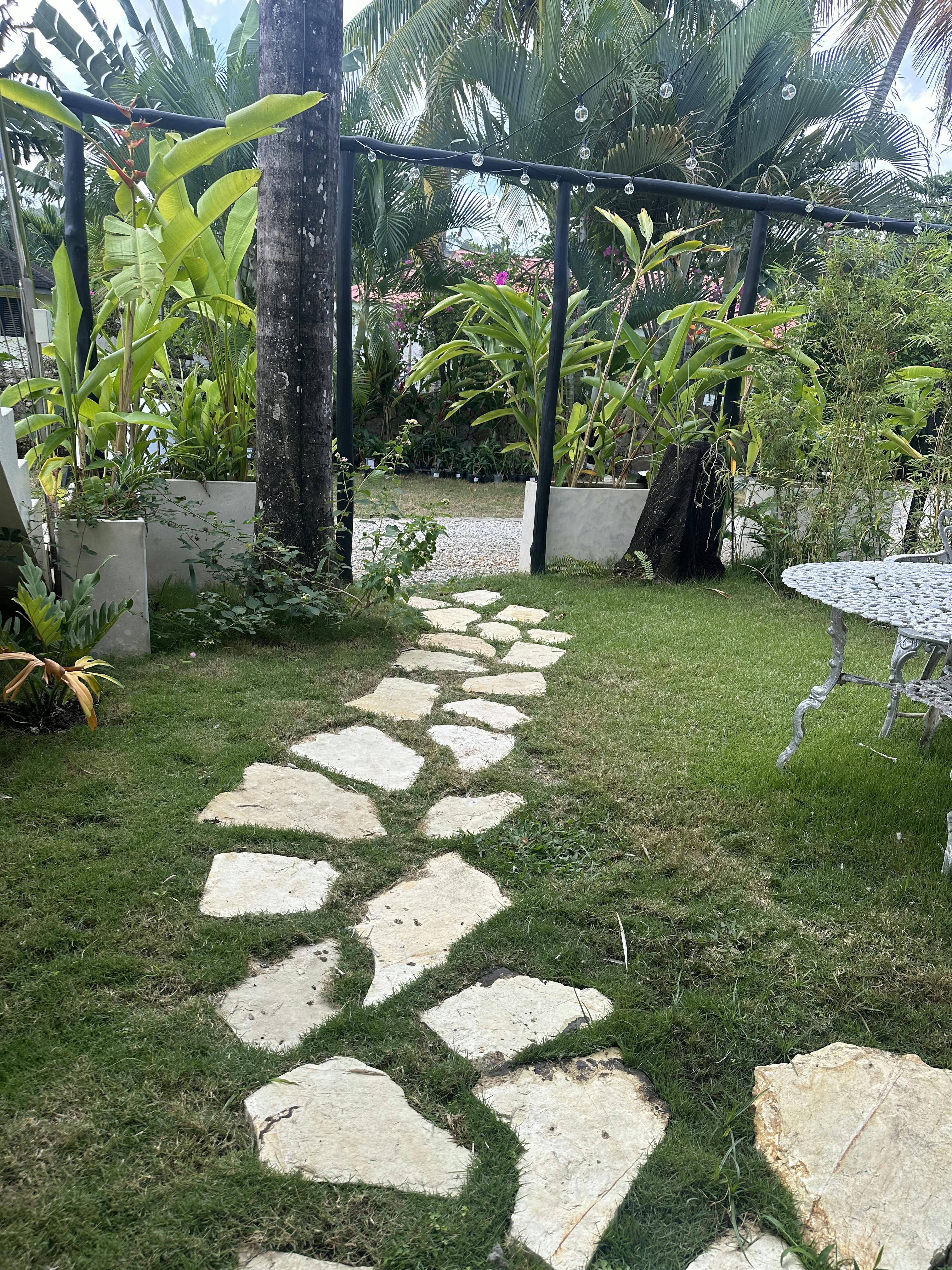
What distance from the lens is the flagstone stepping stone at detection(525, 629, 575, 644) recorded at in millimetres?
4102

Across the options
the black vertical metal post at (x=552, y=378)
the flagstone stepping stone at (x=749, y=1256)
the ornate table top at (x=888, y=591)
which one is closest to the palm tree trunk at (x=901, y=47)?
the black vertical metal post at (x=552, y=378)

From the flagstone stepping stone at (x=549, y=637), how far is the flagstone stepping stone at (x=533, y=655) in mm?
57

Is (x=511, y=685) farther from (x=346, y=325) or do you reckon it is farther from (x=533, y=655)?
(x=346, y=325)

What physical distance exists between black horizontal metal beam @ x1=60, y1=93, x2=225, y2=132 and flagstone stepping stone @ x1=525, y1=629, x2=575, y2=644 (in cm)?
256

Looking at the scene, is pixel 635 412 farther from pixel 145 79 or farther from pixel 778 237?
pixel 145 79

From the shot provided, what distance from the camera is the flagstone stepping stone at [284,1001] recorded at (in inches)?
62.6

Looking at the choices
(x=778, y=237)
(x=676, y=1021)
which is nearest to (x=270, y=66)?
(x=676, y=1021)

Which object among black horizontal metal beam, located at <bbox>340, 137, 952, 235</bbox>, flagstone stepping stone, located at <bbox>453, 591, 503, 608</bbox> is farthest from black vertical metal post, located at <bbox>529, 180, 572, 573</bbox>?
flagstone stepping stone, located at <bbox>453, 591, 503, 608</bbox>

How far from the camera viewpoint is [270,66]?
3.55 m

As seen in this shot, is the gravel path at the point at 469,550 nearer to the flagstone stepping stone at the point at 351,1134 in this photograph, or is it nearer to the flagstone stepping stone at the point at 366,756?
the flagstone stepping stone at the point at 366,756

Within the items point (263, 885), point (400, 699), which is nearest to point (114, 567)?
point (400, 699)

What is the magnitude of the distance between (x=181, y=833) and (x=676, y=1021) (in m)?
1.27

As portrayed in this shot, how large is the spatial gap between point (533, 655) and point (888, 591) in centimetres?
171

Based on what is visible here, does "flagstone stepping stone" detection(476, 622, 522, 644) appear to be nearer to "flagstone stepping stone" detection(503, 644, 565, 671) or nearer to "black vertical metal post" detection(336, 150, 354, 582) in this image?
"flagstone stepping stone" detection(503, 644, 565, 671)
